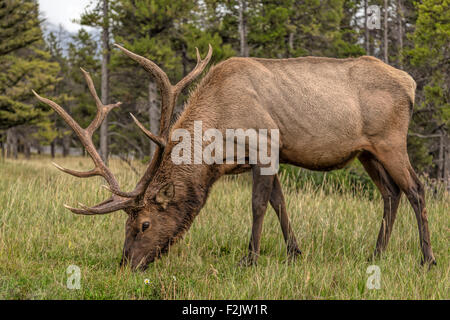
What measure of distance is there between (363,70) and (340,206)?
2.44 metres

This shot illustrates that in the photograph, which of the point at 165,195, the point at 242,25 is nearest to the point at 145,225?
the point at 165,195

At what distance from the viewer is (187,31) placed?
15.8 m

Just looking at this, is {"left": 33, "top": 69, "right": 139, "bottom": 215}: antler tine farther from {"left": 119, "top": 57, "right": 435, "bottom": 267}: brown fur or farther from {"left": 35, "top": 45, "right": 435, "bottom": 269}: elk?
{"left": 119, "top": 57, "right": 435, "bottom": 267}: brown fur

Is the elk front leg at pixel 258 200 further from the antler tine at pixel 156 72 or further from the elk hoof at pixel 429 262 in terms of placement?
the elk hoof at pixel 429 262

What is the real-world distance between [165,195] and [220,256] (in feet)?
3.24

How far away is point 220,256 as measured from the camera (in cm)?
452

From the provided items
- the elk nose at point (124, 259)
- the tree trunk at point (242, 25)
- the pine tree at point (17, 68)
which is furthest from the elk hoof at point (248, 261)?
the pine tree at point (17, 68)

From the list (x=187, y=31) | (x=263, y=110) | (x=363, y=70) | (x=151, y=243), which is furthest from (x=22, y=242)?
(x=187, y=31)

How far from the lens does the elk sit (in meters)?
4.05

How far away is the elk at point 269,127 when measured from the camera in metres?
4.05

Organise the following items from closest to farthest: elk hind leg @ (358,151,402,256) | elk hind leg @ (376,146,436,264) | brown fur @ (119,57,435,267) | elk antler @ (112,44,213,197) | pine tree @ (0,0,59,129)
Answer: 1. elk antler @ (112,44,213,197)
2. brown fur @ (119,57,435,267)
3. elk hind leg @ (376,146,436,264)
4. elk hind leg @ (358,151,402,256)
5. pine tree @ (0,0,59,129)

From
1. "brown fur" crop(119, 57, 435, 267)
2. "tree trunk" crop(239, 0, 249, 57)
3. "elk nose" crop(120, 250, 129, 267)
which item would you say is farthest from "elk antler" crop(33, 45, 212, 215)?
"tree trunk" crop(239, 0, 249, 57)

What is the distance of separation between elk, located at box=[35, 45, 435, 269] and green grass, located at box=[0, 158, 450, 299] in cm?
28
